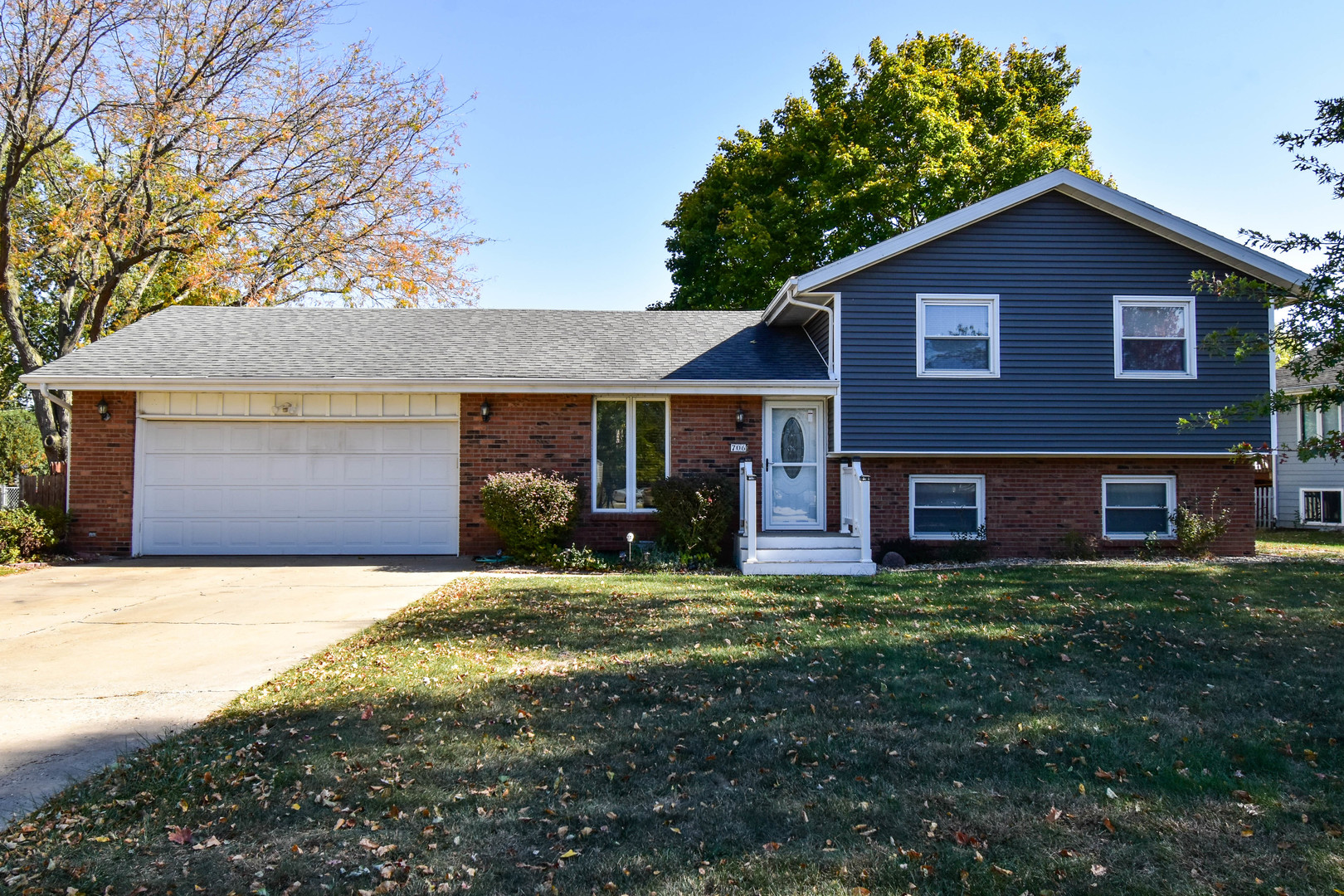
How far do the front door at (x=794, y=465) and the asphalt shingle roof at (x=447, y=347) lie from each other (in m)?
0.69

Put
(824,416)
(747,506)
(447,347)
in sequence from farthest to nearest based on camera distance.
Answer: (447,347) < (824,416) < (747,506)

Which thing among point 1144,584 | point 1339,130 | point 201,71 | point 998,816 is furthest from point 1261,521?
point 201,71

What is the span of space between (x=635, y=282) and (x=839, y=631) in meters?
20.6

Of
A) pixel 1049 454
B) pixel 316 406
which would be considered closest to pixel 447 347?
pixel 316 406

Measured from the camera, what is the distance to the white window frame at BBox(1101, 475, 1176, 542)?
44.0 feet

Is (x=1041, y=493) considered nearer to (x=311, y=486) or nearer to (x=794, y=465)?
(x=794, y=465)

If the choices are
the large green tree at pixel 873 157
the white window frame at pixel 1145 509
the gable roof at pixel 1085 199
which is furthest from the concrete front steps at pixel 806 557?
the large green tree at pixel 873 157

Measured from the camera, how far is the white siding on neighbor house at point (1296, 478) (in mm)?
20828

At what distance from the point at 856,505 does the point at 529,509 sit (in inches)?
177

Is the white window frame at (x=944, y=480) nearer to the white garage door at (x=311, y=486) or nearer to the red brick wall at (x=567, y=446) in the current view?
the red brick wall at (x=567, y=446)

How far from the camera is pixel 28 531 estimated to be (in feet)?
40.1

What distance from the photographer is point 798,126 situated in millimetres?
24984

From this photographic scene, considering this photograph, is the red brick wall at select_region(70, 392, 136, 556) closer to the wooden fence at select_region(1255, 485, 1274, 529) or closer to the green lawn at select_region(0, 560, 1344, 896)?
the green lawn at select_region(0, 560, 1344, 896)

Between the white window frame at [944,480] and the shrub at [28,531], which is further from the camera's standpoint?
the white window frame at [944,480]
